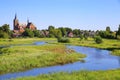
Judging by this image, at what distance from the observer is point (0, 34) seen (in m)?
154

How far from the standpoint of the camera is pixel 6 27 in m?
166

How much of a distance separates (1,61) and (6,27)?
12876 cm

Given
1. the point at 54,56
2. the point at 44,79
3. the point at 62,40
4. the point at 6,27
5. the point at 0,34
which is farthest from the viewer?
the point at 6,27

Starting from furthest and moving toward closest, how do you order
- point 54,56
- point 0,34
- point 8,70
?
point 0,34 → point 54,56 → point 8,70

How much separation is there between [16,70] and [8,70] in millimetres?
1160

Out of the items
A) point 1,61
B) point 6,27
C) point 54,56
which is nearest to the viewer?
point 1,61

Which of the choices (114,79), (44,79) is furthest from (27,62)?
(114,79)

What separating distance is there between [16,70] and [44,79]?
9.92 metres

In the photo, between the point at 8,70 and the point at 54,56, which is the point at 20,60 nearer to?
the point at 8,70

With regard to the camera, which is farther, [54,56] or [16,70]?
[54,56]

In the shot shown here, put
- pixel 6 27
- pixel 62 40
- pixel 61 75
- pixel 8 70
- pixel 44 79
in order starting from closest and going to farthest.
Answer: pixel 44 79
pixel 61 75
pixel 8 70
pixel 62 40
pixel 6 27

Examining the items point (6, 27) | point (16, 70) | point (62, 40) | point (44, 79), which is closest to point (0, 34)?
point (6, 27)

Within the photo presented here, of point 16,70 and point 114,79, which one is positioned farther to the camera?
point 16,70

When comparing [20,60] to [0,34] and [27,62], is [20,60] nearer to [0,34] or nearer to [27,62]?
[27,62]
